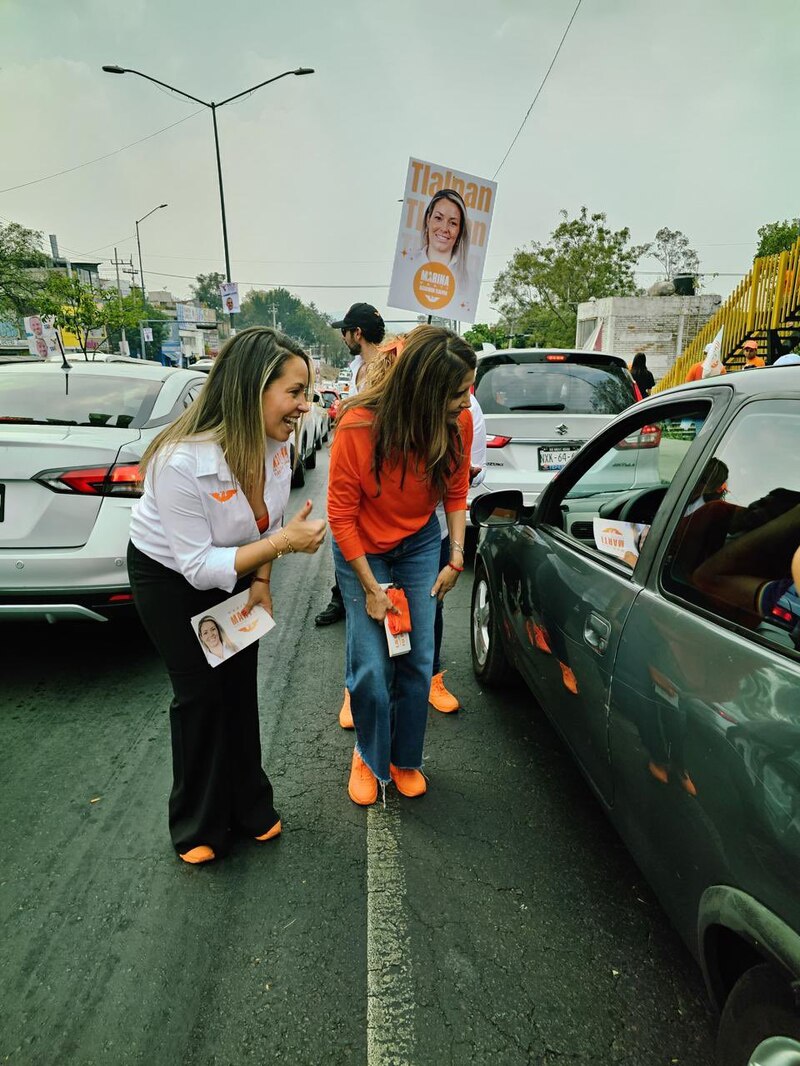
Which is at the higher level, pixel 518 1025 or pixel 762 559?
pixel 762 559

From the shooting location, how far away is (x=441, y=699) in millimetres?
3451

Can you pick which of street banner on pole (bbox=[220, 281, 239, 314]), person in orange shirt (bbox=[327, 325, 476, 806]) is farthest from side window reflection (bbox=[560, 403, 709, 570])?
street banner on pole (bbox=[220, 281, 239, 314])

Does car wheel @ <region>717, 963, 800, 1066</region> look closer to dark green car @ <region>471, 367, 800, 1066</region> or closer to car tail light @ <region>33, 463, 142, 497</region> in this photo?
dark green car @ <region>471, 367, 800, 1066</region>

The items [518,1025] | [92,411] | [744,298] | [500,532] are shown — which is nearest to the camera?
[518,1025]

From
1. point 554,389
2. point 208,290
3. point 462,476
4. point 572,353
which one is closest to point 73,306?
point 572,353

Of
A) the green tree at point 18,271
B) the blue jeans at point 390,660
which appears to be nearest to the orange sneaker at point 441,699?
the blue jeans at point 390,660

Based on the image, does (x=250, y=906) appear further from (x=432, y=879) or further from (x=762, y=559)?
(x=762, y=559)

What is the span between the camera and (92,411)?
150 inches

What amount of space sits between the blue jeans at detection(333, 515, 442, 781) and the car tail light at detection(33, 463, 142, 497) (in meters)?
1.35

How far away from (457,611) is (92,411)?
9.09 feet

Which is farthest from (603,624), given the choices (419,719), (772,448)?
(419,719)

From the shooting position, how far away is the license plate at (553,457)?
525cm

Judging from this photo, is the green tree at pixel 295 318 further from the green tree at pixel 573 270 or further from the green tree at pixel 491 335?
the green tree at pixel 573 270

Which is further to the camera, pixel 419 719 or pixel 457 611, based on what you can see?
pixel 457 611
